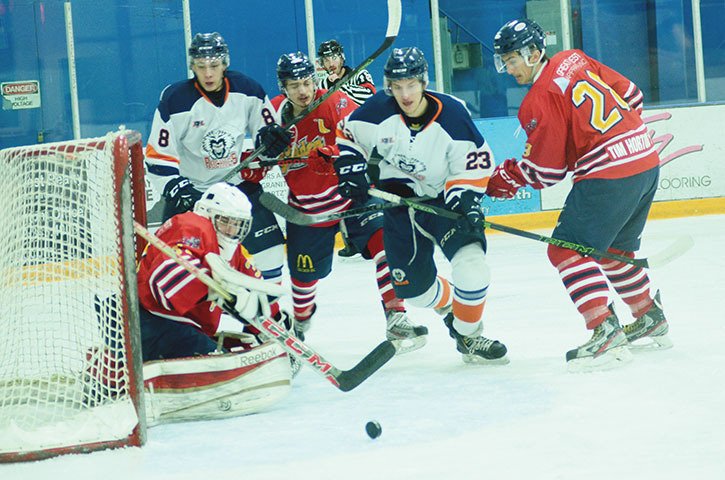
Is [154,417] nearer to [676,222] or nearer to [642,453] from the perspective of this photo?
[642,453]

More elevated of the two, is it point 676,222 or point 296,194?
point 296,194

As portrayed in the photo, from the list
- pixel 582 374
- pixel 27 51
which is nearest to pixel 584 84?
pixel 582 374

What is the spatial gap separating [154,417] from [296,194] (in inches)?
52.8

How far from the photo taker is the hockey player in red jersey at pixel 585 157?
9.45 feet

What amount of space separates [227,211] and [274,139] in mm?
857

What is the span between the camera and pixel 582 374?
282 centimetres

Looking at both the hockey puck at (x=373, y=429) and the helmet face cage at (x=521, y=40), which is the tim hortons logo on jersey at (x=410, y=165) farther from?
the hockey puck at (x=373, y=429)

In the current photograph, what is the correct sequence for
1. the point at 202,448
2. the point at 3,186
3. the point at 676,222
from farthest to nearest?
the point at 676,222, the point at 3,186, the point at 202,448

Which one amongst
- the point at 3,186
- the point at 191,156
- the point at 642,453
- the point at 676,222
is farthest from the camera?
the point at 676,222

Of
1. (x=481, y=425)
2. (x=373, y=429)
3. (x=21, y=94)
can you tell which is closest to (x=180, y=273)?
(x=373, y=429)

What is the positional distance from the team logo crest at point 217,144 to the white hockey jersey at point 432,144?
0.55 meters

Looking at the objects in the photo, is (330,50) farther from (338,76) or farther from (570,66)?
(570,66)

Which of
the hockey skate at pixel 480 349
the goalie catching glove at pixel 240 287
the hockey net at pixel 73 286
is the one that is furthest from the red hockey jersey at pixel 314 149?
the goalie catching glove at pixel 240 287

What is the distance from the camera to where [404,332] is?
349 cm
